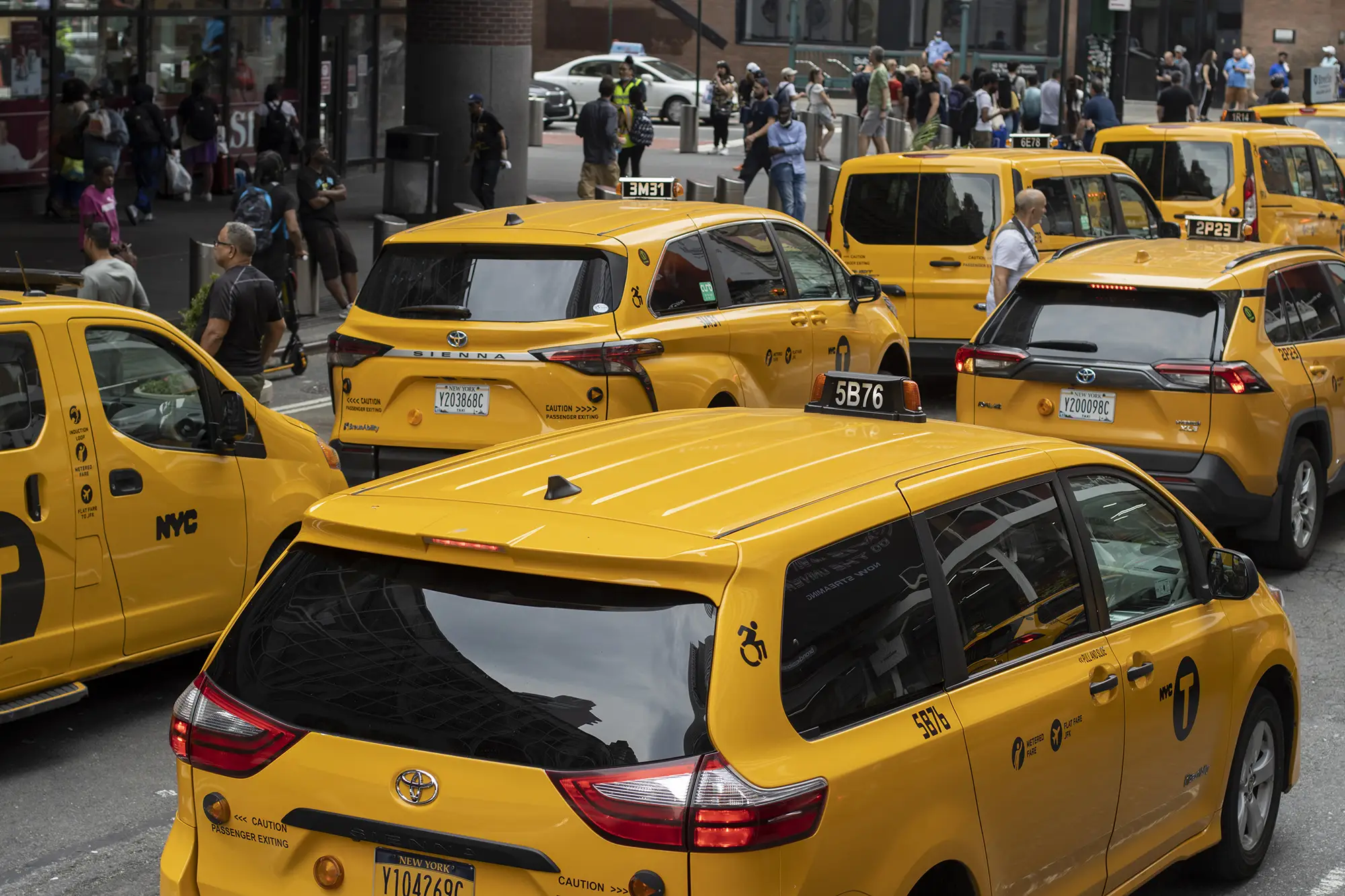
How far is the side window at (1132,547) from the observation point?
16.9 ft

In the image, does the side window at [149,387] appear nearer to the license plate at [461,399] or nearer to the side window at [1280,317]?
the license plate at [461,399]

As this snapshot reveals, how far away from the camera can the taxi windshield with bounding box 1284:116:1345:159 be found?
2605 cm

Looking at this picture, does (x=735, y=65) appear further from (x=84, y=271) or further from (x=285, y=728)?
(x=285, y=728)

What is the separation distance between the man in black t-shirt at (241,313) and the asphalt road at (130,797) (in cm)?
272

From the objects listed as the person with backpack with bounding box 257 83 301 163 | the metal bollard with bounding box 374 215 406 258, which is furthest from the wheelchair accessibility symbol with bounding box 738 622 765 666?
the person with backpack with bounding box 257 83 301 163

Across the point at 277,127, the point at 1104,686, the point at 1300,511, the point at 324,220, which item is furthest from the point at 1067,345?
the point at 277,127

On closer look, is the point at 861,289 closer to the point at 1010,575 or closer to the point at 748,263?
the point at 748,263

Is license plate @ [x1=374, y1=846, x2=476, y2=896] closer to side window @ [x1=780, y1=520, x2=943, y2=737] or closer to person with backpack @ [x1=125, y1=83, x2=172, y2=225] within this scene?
side window @ [x1=780, y1=520, x2=943, y2=737]

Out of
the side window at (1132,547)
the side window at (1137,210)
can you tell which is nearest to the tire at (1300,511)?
the side window at (1132,547)

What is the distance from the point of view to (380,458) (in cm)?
995

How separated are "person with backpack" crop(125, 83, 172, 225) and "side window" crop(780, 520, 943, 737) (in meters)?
21.1

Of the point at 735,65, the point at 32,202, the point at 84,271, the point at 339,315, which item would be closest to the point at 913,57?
the point at 735,65

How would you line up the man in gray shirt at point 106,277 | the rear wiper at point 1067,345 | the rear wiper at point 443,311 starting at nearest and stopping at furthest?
the rear wiper at point 443,311
the rear wiper at point 1067,345
the man in gray shirt at point 106,277

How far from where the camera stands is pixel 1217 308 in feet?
32.3
